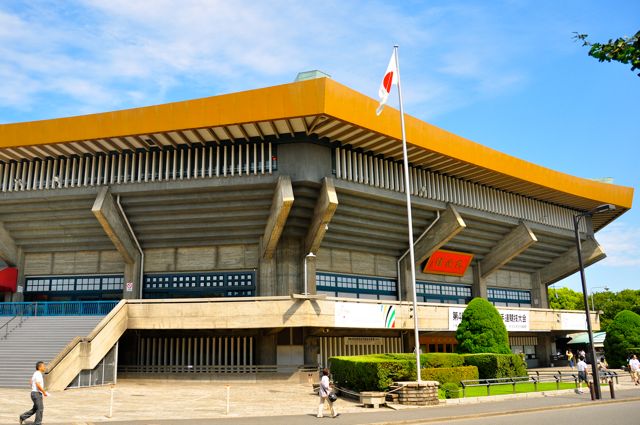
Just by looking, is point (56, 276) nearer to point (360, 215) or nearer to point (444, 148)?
point (360, 215)

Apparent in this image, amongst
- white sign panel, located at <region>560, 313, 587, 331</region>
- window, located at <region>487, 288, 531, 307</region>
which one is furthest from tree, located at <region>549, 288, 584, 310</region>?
white sign panel, located at <region>560, 313, 587, 331</region>

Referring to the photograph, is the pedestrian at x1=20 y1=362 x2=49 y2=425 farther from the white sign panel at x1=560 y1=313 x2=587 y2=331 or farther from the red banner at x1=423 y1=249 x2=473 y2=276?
the white sign panel at x1=560 y1=313 x2=587 y2=331

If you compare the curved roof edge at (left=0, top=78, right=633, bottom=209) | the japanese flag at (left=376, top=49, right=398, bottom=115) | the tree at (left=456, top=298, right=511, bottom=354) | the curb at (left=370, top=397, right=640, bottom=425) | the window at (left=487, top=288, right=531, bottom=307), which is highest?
Answer: the curved roof edge at (left=0, top=78, right=633, bottom=209)

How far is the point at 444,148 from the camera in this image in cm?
3494

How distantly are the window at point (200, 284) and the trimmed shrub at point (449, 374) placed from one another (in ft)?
51.1

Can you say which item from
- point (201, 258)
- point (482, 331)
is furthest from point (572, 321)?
point (201, 258)

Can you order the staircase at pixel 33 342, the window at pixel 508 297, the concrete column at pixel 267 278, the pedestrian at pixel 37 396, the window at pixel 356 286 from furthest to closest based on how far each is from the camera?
the window at pixel 508 297
the window at pixel 356 286
the concrete column at pixel 267 278
the staircase at pixel 33 342
the pedestrian at pixel 37 396

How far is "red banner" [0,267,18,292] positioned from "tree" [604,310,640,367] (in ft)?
139

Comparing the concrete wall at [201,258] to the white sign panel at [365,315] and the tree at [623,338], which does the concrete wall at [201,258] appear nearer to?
the white sign panel at [365,315]

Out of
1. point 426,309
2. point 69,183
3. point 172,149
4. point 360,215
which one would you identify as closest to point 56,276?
point 69,183

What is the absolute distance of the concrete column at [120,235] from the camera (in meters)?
33.4

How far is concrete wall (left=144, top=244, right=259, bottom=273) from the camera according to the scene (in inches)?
1430

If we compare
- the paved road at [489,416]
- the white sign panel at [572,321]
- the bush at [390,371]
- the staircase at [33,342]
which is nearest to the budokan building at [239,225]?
the staircase at [33,342]

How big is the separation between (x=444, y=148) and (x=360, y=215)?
6.76 metres
